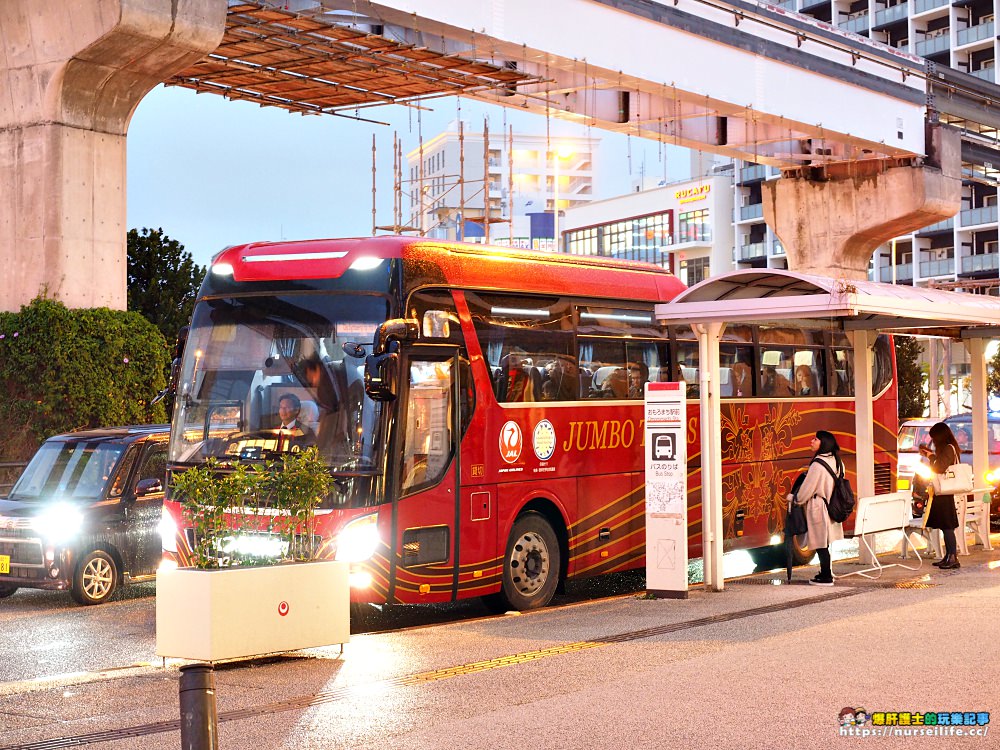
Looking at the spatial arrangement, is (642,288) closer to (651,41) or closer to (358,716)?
(358,716)

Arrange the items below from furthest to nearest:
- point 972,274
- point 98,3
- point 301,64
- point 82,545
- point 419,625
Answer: point 972,274
point 301,64
point 98,3
point 82,545
point 419,625

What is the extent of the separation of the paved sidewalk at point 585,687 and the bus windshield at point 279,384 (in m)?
1.88

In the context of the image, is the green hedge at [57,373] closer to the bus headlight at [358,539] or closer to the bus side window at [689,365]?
Answer: the bus side window at [689,365]

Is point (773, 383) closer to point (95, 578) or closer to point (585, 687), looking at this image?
point (95, 578)

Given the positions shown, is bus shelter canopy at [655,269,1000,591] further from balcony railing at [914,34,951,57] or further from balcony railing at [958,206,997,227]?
balcony railing at [914,34,951,57]

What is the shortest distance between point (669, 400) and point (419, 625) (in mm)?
3204

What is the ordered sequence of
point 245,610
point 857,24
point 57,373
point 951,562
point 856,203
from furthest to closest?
point 857,24 → point 856,203 → point 57,373 → point 951,562 → point 245,610

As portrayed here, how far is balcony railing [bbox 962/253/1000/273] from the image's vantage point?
83.7 m

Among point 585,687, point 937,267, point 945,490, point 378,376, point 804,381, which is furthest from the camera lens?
point 937,267

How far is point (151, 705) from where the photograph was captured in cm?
924

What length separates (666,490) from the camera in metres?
14.3

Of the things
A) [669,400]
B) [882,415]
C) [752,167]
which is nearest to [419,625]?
[669,400]

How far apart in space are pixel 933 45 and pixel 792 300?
269 ft

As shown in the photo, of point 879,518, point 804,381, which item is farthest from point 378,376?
point 804,381
